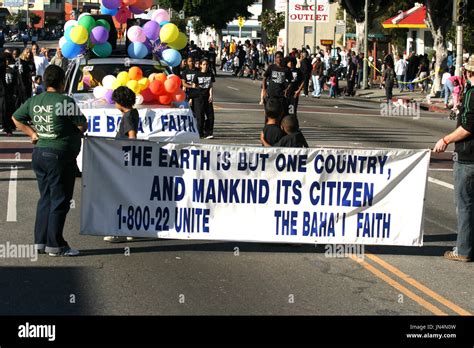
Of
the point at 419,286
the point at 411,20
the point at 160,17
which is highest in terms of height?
the point at 411,20

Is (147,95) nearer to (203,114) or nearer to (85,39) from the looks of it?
(85,39)

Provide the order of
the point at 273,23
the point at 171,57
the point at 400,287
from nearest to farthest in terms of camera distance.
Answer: the point at 400,287 → the point at 171,57 → the point at 273,23

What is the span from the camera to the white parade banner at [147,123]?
1431 centimetres

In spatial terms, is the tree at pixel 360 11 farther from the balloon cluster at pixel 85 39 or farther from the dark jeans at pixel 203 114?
the balloon cluster at pixel 85 39

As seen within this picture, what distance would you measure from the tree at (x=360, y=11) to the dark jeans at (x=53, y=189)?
38983 mm

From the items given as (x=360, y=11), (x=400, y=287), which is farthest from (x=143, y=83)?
(x=360, y=11)

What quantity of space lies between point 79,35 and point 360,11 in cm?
3583

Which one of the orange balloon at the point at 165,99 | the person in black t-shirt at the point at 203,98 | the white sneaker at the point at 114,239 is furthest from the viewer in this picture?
the person in black t-shirt at the point at 203,98

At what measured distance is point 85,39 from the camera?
648 inches

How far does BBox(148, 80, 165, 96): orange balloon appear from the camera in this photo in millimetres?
15106

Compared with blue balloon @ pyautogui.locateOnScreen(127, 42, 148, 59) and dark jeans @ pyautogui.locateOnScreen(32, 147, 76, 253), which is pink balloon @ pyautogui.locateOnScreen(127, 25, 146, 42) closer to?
blue balloon @ pyautogui.locateOnScreen(127, 42, 148, 59)

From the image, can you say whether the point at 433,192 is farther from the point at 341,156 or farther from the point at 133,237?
the point at 133,237

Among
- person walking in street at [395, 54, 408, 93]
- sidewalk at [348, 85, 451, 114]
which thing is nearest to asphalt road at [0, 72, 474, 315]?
sidewalk at [348, 85, 451, 114]

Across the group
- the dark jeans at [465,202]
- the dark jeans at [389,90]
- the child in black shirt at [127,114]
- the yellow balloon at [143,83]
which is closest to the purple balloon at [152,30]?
the yellow balloon at [143,83]
